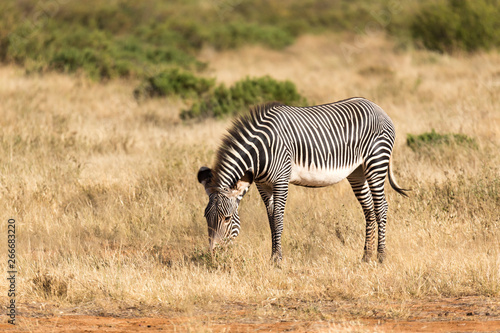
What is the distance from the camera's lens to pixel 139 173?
31.5ft

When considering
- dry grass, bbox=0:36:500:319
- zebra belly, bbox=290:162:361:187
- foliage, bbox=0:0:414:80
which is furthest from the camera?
foliage, bbox=0:0:414:80

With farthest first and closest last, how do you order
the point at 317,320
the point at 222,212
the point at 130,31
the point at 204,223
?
the point at 130,31 → the point at 204,223 → the point at 222,212 → the point at 317,320

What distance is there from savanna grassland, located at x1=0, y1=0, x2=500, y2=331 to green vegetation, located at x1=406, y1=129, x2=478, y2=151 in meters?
0.04

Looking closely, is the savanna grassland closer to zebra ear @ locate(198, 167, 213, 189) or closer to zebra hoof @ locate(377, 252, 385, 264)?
Answer: zebra hoof @ locate(377, 252, 385, 264)

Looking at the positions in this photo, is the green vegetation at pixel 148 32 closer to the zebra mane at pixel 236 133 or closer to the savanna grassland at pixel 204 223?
the savanna grassland at pixel 204 223

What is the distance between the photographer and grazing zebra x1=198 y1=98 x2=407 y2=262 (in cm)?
638

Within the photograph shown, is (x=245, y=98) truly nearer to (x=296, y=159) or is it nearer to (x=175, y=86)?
(x=175, y=86)

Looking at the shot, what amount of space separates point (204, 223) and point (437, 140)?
4.92m

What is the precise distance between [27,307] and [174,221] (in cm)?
270

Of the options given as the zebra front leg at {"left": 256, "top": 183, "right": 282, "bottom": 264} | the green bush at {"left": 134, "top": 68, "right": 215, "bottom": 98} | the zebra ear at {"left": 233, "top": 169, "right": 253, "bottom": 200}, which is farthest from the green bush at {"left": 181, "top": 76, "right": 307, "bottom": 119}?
the zebra ear at {"left": 233, "top": 169, "right": 253, "bottom": 200}

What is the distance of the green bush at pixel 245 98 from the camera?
47.0ft

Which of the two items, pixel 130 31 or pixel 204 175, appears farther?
pixel 130 31

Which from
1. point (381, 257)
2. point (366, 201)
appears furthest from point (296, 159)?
point (381, 257)

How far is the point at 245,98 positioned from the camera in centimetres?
1485
